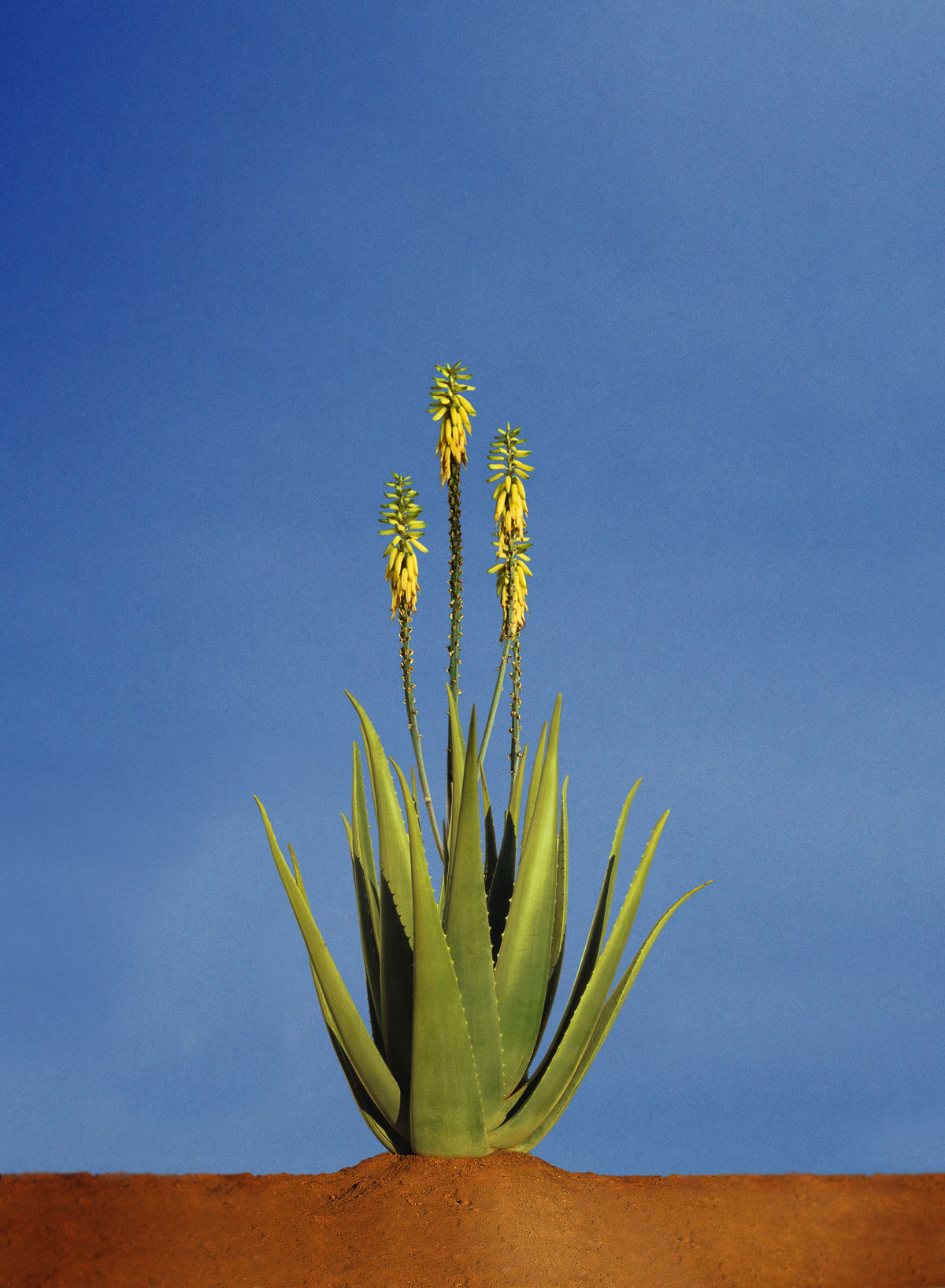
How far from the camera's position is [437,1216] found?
386 cm

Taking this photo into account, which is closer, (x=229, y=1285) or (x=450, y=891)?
(x=229, y=1285)

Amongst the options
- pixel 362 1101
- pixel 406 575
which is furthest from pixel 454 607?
pixel 362 1101

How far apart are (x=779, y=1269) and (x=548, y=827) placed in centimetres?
177

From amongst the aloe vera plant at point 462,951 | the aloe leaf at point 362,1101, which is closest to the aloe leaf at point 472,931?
the aloe vera plant at point 462,951

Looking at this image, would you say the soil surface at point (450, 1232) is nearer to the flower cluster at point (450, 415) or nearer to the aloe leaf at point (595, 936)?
the aloe leaf at point (595, 936)

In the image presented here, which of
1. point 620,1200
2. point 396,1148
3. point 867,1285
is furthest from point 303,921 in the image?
point 867,1285

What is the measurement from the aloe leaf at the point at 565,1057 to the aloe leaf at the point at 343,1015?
1.54ft

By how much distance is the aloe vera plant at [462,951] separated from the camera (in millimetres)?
4012

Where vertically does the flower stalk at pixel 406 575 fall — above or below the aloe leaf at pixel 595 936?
above

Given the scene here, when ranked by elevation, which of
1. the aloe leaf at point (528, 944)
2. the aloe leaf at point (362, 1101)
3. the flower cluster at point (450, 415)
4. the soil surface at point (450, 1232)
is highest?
the flower cluster at point (450, 415)

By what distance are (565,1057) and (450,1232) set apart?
2.81 feet

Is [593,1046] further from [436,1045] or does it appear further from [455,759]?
[455,759]

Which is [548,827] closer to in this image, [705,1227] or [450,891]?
[450,891]

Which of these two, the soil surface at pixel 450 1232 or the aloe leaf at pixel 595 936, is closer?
the soil surface at pixel 450 1232
